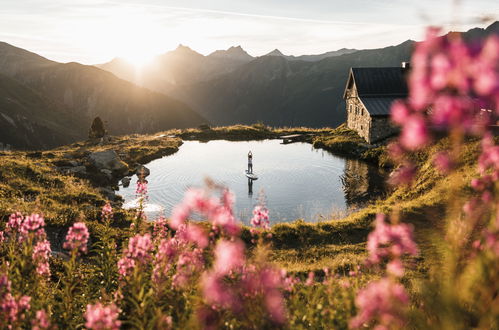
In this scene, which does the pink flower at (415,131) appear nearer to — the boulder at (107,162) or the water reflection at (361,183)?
the water reflection at (361,183)

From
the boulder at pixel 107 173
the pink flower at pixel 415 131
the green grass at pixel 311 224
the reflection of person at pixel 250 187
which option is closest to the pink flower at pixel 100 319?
the pink flower at pixel 415 131

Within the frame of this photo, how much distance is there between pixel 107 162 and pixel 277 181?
565 inches

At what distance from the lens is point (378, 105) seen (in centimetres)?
Result: 3738

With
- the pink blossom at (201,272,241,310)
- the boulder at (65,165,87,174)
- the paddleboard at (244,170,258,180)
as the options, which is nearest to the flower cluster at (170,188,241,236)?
the pink blossom at (201,272,241,310)

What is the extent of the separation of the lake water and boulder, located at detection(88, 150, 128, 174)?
2.38 meters

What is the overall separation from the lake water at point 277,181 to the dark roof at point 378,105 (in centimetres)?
688

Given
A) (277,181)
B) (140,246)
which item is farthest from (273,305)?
(277,181)

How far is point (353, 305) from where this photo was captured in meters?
4.63

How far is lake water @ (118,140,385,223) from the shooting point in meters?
→ 18.7

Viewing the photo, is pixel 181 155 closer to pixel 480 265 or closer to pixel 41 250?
pixel 41 250

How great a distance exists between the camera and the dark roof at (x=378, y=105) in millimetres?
34844

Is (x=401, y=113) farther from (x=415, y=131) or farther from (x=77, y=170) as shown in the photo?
(x=77, y=170)

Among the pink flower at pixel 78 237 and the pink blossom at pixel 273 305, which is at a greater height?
Answer: the pink flower at pixel 78 237

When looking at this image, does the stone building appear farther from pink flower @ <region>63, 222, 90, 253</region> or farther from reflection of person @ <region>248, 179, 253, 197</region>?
pink flower @ <region>63, 222, 90, 253</region>
